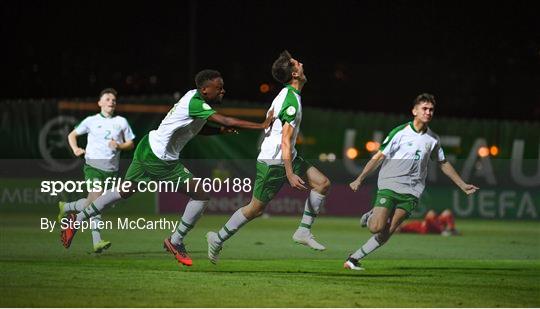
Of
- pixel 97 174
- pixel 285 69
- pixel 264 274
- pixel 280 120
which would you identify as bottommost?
pixel 264 274

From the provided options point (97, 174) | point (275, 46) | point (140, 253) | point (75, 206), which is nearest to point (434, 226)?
point (140, 253)

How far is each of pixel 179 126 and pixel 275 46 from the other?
2433 cm

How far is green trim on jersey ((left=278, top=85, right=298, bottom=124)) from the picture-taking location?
11.6m

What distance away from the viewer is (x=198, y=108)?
11.8m

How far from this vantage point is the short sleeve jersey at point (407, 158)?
12758 mm

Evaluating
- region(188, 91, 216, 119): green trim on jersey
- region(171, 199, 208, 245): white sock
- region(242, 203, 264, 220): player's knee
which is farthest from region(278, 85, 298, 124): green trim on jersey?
region(171, 199, 208, 245): white sock

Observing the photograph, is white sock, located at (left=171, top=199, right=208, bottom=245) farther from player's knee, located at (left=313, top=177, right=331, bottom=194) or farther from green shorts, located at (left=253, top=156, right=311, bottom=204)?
player's knee, located at (left=313, top=177, right=331, bottom=194)

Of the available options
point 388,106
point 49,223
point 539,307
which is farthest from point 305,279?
point 388,106

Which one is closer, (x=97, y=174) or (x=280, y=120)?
(x=280, y=120)

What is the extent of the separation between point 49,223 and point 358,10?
1687cm

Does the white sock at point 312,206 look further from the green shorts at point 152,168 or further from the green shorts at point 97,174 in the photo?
the green shorts at point 97,174

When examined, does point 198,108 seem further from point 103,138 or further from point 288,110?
point 103,138

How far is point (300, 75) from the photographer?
1191 centimetres

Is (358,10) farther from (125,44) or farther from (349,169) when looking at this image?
(349,169)
